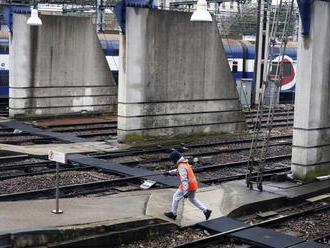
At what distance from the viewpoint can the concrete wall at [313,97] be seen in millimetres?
15492

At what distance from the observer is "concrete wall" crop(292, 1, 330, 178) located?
610 inches

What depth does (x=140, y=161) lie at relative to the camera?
19406 millimetres

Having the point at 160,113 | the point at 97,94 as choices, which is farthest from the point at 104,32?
the point at 160,113

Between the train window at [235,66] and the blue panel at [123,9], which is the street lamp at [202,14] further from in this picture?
the train window at [235,66]

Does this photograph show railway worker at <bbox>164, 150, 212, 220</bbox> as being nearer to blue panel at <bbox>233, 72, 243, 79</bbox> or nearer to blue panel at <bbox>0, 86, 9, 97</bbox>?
blue panel at <bbox>0, 86, 9, 97</bbox>

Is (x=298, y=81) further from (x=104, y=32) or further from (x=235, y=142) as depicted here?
(x=104, y=32)

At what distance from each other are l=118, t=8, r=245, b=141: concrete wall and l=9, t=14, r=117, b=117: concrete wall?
8.12 m

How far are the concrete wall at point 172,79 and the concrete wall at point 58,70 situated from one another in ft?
26.6

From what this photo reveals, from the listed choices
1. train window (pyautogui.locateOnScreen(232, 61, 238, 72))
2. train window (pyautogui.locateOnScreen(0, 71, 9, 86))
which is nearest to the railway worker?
train window (pyautogui.locateOnScreen(0, 71, 9, 86))

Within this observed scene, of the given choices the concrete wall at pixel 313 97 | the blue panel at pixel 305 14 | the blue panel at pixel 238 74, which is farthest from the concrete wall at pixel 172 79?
the blue panel at pixel 238 74

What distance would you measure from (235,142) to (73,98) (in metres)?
10.1

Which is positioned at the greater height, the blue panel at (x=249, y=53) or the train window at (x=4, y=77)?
the blue panel at (x=249, y=53)

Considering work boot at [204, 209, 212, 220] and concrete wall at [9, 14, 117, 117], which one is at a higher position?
concrete wall at [9, 14, 117, 117]

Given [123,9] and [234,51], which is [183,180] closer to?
[123,9]
